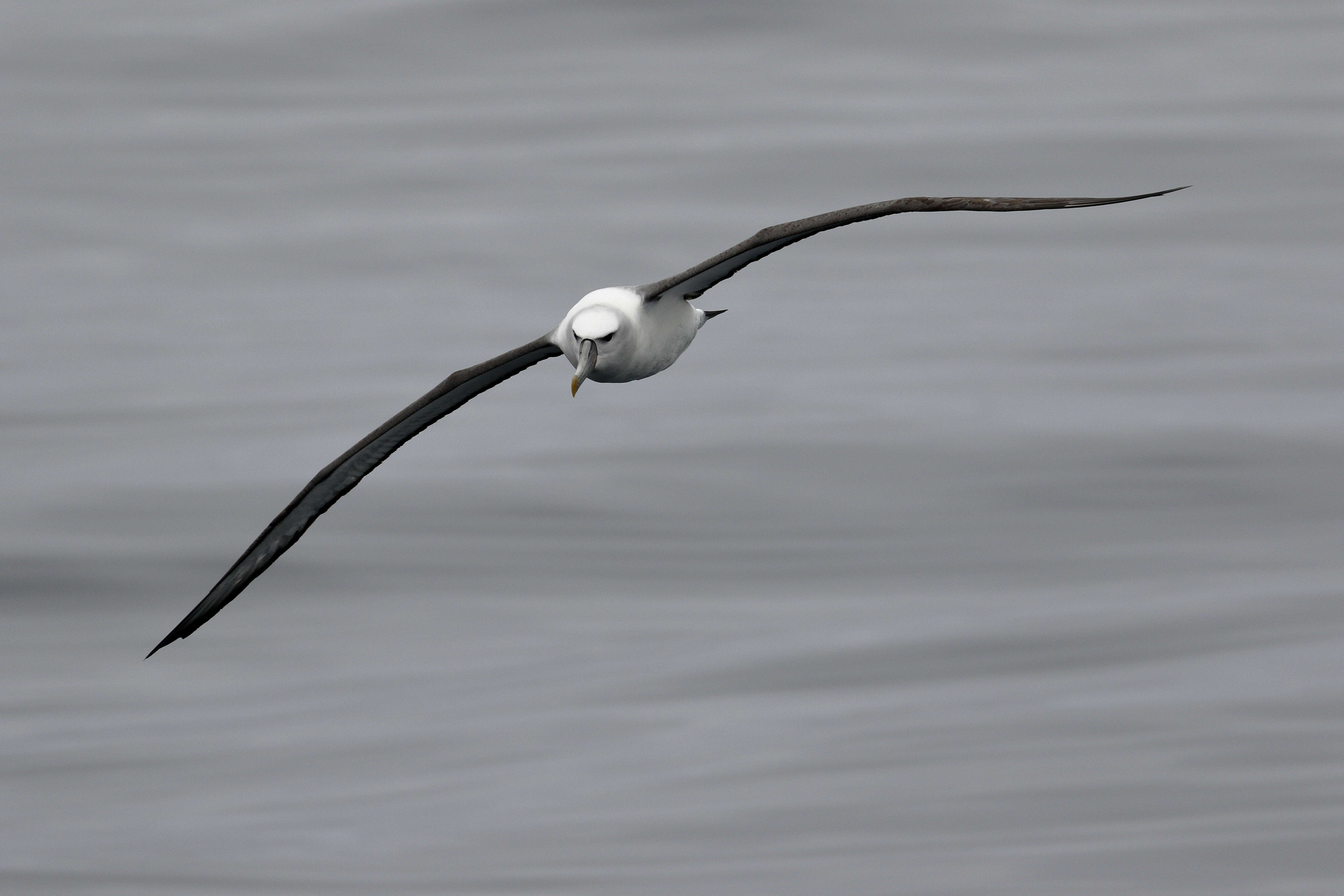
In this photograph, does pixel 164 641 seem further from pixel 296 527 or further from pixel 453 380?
pixel 453 380

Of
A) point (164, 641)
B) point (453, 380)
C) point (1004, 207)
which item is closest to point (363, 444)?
point (453, 380)

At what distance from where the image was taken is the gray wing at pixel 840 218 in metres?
9.20

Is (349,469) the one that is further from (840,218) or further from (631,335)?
(840,218)

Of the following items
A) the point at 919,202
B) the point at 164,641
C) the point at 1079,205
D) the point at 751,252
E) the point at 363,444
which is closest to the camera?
the point at 1079,205

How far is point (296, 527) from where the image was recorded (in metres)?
12.6

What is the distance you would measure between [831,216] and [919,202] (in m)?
0.47

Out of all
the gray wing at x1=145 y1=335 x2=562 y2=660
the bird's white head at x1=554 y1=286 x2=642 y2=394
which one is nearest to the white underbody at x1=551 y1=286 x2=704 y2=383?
the bird's white head at x1=554 y1=286 x2=642 y2=394

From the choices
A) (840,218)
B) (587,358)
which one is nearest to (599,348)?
(587,358)

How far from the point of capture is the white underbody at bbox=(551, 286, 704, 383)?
10.9 meters

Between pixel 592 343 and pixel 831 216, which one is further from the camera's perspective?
pixel 592 343

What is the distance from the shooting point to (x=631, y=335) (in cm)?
1107

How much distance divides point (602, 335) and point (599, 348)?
0.46 feet

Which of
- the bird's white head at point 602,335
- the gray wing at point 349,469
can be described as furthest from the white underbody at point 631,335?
the gray wing at point 349,469

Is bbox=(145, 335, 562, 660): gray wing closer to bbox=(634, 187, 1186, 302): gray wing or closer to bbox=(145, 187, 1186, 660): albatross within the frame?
bbox=(145, 187, 1186, 660): albatross
